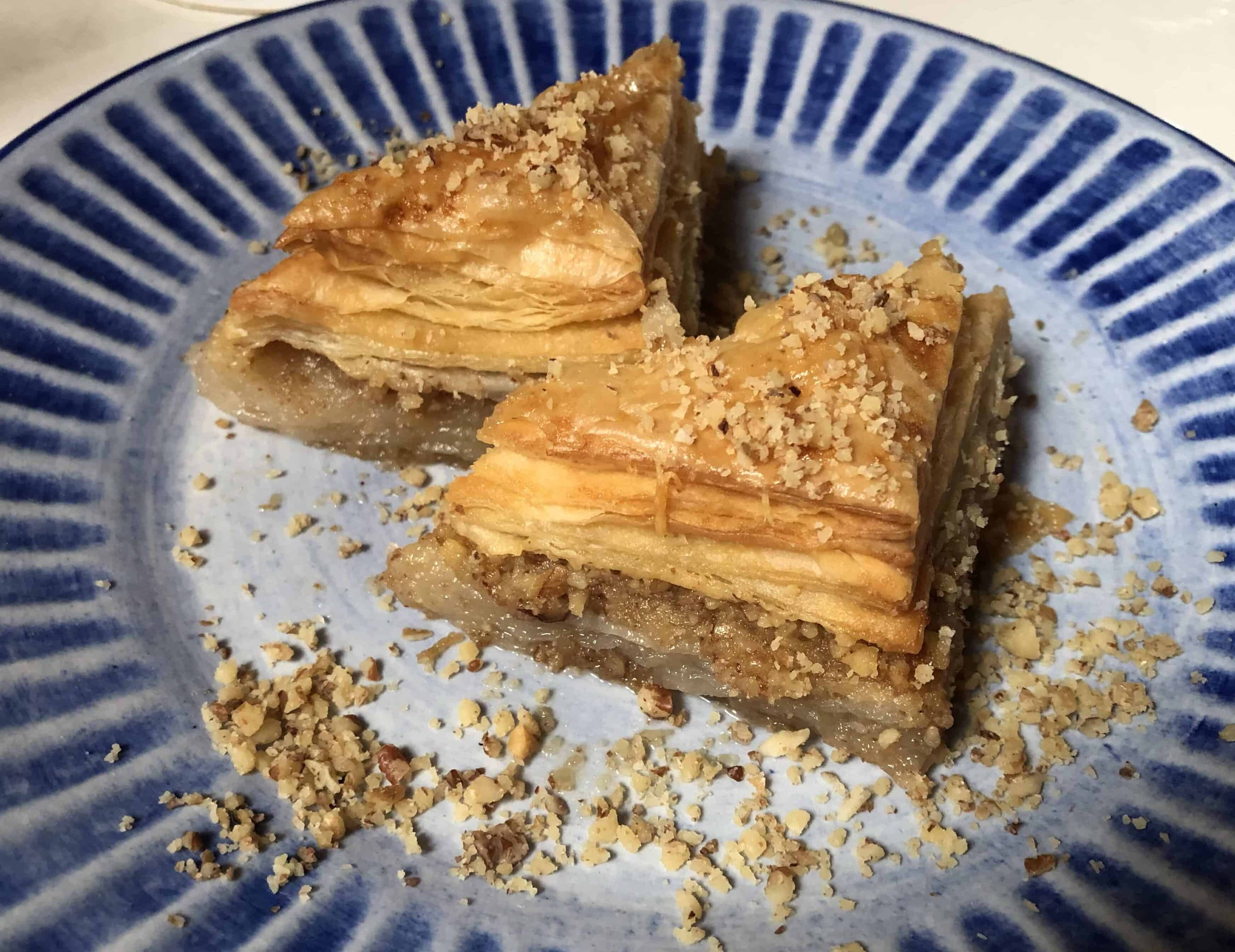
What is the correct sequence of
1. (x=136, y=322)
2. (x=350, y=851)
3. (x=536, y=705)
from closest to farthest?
(x=350, y=851), (x=536, y=705), (x=136, y=322)

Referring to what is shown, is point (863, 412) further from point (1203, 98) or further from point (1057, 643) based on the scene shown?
point (1203, 98)

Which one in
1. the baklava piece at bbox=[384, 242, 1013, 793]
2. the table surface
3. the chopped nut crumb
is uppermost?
the table surface

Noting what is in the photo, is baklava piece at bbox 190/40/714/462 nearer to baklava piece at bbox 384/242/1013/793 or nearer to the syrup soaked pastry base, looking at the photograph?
the syrup soaked pastry base

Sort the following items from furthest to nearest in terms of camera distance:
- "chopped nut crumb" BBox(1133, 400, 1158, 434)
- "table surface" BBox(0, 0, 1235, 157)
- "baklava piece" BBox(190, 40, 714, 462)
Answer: "table surface" BBox(0, 0, 1235, 157) → "chopped nut crumb" BBox(1133, 400, 1158, 434) → "baklava piece" BBox(190, 40, 714, 462)

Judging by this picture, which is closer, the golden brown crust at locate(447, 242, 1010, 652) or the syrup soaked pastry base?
the golden brown crust at locate(447, 242, 1010, 652)

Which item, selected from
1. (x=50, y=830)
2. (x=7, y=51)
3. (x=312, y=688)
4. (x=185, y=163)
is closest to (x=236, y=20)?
(x=7, y=51)

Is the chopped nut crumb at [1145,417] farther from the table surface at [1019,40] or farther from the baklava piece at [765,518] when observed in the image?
the table surface at [1019,40]

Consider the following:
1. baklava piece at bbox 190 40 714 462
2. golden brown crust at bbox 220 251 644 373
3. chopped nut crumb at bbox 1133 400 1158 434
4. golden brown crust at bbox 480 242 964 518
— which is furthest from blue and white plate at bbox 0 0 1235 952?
golden brown crust at bbox 480 242 964 518
